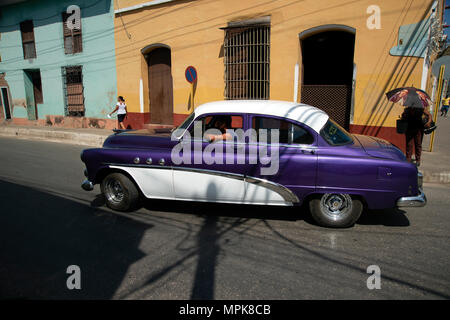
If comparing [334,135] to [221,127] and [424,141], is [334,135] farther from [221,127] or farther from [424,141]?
[424,141]

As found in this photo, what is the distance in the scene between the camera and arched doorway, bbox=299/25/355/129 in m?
9.79

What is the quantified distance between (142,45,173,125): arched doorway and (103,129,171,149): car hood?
858 cm

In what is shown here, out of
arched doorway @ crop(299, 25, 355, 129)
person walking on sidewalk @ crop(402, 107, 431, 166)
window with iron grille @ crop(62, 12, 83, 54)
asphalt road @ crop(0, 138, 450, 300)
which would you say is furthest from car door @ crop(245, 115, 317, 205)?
window with iron grille @ crop(62, 12, 83, 54)

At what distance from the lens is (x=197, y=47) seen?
11938 mm

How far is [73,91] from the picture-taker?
16.2 meters

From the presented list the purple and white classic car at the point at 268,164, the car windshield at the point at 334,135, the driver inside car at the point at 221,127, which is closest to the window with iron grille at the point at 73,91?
the purple and white classic car at the point at 268,164

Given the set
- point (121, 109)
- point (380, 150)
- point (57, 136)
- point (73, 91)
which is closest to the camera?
point (380, 150)

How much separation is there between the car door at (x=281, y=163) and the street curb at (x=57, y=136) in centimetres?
942

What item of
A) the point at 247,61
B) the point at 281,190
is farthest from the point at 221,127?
the point at 247,61

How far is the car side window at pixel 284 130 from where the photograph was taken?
4.38 m

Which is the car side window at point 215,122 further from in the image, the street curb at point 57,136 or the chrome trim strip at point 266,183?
the street curb at point 57,136

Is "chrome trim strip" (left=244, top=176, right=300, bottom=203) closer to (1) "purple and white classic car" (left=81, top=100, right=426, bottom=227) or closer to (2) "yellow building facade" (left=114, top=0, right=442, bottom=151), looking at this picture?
(1) "purple and white classic car" (left=81, top=100, right=426, bottom=227)

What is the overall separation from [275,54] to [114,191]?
7.27 meters

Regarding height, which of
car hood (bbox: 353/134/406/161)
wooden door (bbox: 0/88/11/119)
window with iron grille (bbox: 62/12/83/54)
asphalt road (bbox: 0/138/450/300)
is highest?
window with iron grille (bbox: 62/12/83/54)
